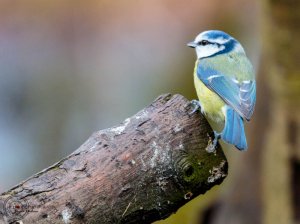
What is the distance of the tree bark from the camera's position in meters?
1.84

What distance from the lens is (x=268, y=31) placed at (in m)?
3.24

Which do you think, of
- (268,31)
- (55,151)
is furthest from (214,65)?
(55,151)

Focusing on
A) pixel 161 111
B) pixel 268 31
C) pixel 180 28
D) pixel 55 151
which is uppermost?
pixel 161 111

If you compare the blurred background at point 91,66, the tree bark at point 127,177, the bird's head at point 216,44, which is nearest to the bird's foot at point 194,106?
the tree bark at point 127,177

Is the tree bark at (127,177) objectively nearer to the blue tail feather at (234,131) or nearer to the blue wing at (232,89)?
the blue tail feather at (234,131)

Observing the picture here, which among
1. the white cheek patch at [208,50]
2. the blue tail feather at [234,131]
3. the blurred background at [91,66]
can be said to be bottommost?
the blurred background at [91,66]

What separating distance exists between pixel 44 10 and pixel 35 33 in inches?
7.7

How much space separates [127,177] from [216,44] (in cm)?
75

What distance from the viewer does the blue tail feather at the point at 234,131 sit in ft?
6.63

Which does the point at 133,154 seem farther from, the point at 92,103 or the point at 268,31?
the point at 92,103

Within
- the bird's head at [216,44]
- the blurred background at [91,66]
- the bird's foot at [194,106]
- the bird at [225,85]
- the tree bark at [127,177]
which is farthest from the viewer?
the blurred background at [91,66]

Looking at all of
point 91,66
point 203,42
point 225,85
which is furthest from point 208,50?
point 91,66

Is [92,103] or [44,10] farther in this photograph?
[44,10]

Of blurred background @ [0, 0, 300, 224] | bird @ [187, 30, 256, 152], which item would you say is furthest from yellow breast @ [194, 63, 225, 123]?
blurred background @ [0, 0, 300, 224]
